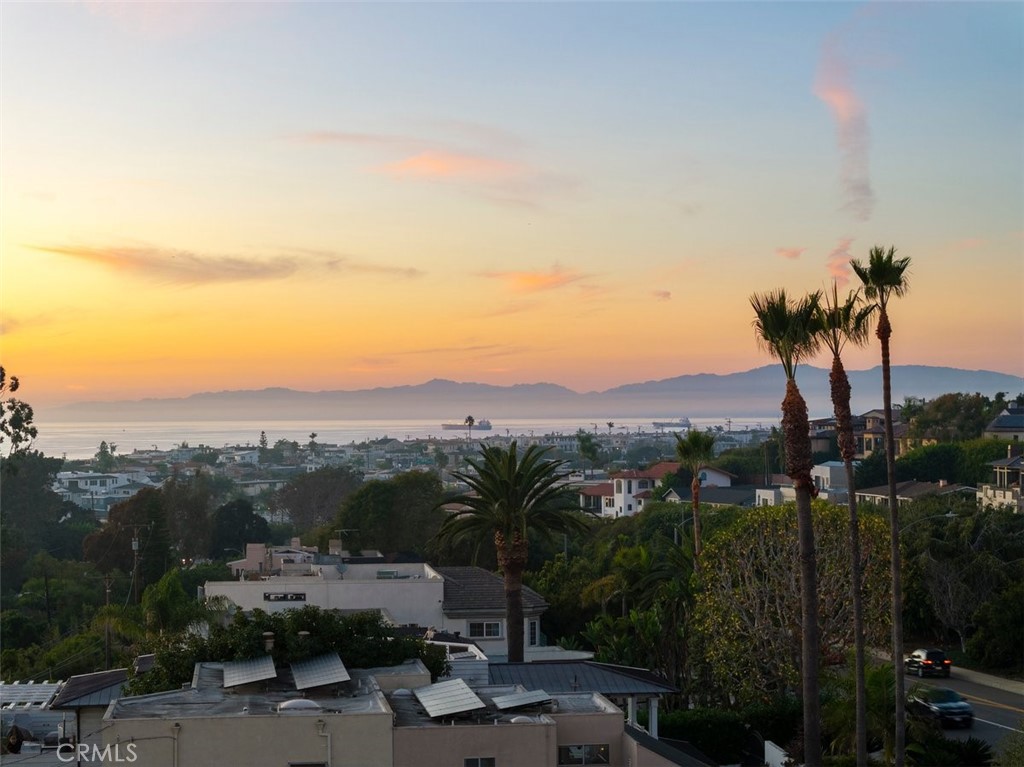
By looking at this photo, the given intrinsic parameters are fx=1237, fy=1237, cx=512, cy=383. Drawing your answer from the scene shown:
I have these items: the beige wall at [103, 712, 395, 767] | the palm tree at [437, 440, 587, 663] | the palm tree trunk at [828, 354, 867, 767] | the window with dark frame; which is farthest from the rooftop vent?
the palm tree at [437, 440, 587, 663]

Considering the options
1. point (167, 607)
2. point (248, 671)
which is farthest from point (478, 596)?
point (248, 671)

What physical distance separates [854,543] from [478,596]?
19.5m

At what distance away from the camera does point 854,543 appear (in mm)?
27344

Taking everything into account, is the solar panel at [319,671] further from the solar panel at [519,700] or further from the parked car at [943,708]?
the parked car at [943,708]

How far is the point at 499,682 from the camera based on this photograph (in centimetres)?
2634

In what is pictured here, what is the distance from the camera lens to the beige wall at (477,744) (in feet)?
61.6

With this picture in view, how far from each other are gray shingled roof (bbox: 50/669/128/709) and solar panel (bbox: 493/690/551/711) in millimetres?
9062

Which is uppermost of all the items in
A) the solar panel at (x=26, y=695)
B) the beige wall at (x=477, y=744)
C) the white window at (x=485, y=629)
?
the beige wall at (x=477, y=744)

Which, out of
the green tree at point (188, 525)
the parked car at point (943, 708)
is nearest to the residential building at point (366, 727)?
the parked car at point (943, 708)

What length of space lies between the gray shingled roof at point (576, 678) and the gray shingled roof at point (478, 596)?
15.0 m

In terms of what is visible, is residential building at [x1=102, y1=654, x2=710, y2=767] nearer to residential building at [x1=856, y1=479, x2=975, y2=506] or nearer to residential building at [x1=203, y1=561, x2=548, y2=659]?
residential building at [x1=203, y1=561, x2=548, y2=659]

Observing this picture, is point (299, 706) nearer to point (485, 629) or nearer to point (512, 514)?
point (512, 514)

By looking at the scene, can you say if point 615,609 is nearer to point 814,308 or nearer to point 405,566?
point 405,566

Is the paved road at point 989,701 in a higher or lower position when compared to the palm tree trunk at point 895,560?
lower
